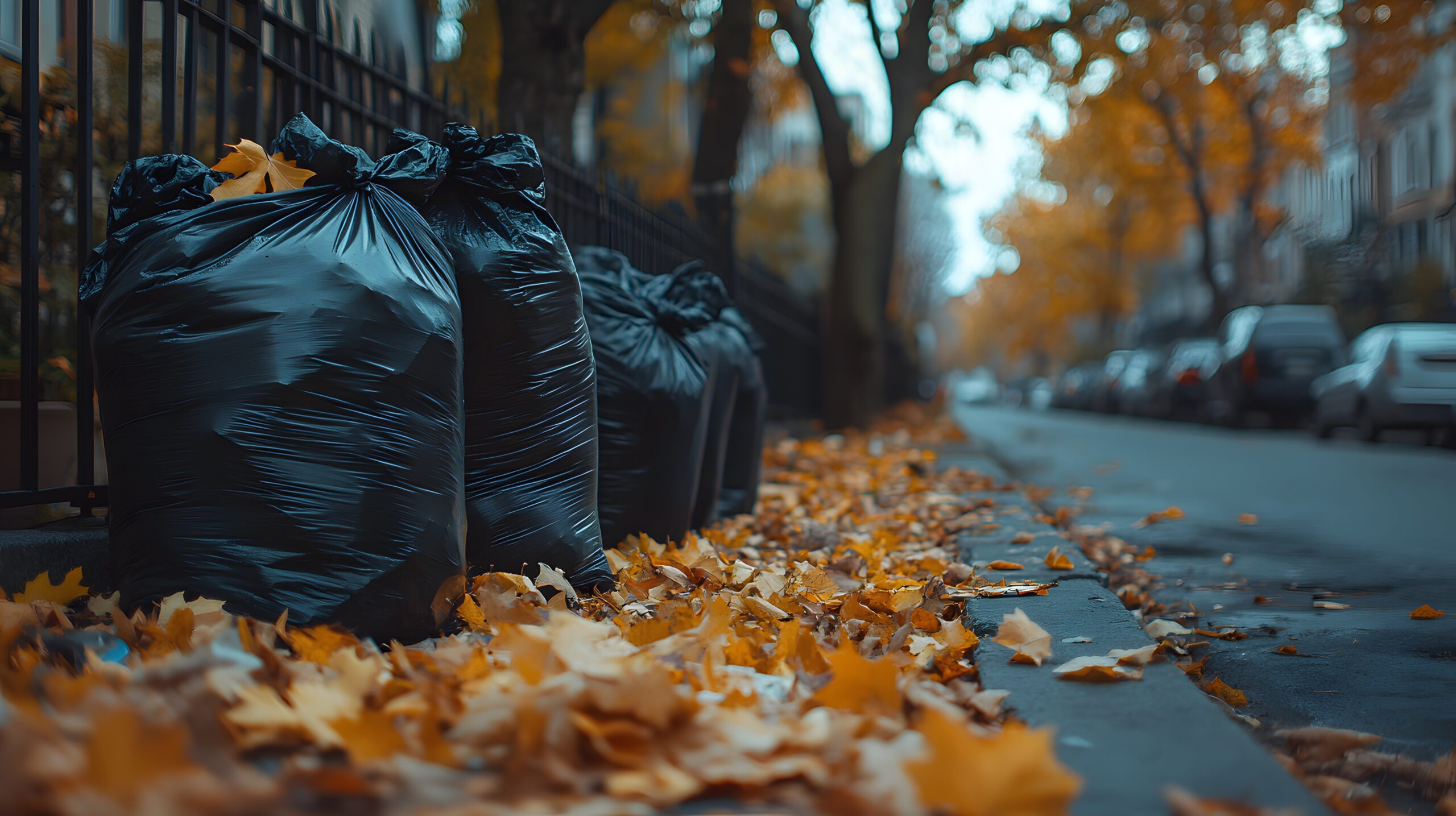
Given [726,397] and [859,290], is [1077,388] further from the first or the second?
[726,397]

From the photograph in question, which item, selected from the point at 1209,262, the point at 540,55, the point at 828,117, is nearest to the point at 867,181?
the point at 828,117

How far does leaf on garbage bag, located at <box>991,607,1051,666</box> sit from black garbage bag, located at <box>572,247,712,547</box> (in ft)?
3.83

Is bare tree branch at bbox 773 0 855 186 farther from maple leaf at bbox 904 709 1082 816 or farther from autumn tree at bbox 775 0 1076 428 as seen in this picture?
maple leaf at bbox 904 709 1082 816

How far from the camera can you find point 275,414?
77.1 inches

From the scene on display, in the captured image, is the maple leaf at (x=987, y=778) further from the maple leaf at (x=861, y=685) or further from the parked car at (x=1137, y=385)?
the parked car at (x=1137, y=385)

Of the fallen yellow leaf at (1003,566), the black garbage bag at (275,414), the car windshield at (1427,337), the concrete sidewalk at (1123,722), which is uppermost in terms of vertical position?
the car windshield at (1427,337)

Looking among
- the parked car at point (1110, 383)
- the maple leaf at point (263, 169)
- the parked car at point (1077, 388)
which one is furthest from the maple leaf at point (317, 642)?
the parked car at point (1077, 388)

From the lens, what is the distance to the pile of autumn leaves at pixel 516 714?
1188 millimetres

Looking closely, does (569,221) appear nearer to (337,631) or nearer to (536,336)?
(536,336)

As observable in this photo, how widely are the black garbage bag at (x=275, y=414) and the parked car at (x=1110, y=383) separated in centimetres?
2507

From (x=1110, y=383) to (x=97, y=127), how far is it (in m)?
25.3

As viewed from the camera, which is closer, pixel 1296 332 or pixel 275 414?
pixel 275 414

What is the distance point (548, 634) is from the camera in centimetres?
185

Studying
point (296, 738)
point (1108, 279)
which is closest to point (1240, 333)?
point (296, 738)
